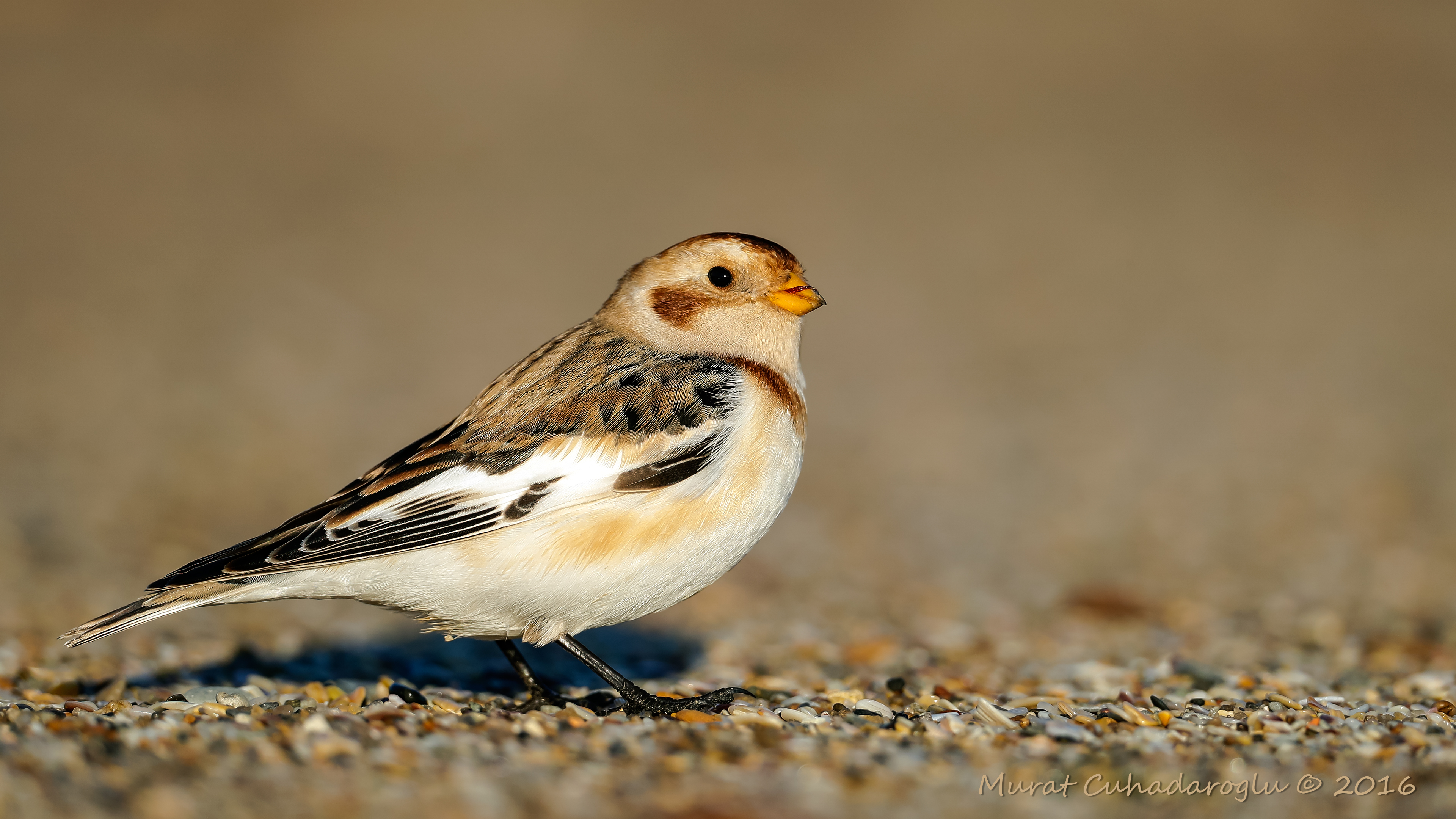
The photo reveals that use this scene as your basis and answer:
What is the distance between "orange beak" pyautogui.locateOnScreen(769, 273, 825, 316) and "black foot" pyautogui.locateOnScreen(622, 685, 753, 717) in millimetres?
1577

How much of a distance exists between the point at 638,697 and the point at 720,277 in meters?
1.74

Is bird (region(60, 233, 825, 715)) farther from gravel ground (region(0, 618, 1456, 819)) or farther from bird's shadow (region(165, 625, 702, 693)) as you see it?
bird's shadow (region(165, 625, 702, 693))

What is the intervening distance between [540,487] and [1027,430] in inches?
300

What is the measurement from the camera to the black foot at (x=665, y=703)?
471cm

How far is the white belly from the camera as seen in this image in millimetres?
4512

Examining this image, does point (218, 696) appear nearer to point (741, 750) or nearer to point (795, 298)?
point (741, 750)

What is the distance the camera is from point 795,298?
17.6 feet

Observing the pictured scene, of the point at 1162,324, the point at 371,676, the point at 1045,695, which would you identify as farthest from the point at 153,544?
the point at 1162,324

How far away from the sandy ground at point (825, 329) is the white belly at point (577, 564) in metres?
0.51

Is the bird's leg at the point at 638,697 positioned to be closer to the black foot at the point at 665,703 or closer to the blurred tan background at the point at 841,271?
the black foot at the point at 665,703

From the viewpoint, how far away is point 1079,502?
32.2 feet

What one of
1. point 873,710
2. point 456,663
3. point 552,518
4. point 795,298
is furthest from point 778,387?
point 456,663

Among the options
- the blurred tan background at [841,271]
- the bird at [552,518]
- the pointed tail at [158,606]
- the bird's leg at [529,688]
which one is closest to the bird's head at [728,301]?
the bird at [552,518]

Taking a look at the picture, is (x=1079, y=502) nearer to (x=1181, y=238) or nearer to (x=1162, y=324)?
(x=1162, y=324)
